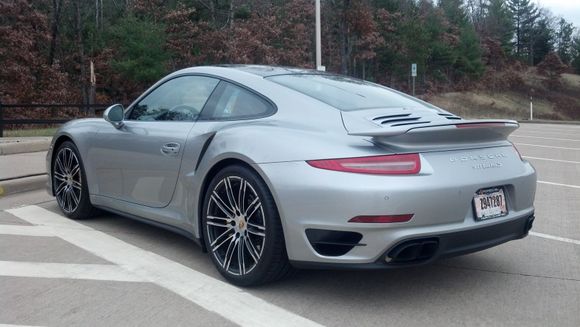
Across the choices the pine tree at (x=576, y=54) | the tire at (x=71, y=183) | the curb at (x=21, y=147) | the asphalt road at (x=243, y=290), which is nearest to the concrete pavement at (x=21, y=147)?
the curb at (x=21, y=147)

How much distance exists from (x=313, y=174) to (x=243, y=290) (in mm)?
942

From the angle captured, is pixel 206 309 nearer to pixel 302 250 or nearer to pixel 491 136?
pixel 302 250

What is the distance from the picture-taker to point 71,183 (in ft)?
19.2

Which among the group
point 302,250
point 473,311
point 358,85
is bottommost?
point 473,311

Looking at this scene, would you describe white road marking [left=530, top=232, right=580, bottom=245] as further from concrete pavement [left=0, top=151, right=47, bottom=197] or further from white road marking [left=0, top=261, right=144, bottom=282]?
concrete pavement [left=0, top=151, right=47, bottom=197]

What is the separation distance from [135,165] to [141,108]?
0.58 metres

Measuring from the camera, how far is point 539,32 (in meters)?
80.4

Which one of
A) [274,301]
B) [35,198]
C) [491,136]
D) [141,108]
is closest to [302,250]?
[274,301]

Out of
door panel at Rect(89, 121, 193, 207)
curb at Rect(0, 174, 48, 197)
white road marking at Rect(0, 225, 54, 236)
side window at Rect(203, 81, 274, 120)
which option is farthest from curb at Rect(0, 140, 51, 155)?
side window at Rect(203, 81, 274, 120)

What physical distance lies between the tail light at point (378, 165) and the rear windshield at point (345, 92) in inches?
22.6

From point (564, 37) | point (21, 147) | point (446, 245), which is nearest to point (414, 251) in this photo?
point (446, 245)

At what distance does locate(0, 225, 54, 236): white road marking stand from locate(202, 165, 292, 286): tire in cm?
198

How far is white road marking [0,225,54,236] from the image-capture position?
5.42m

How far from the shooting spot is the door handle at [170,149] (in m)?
4.50
